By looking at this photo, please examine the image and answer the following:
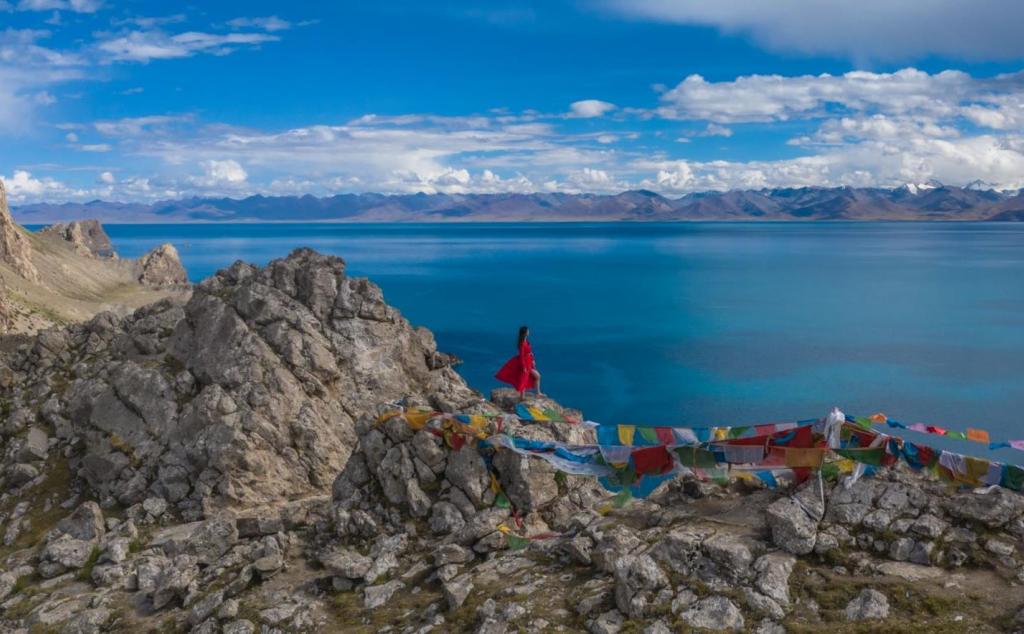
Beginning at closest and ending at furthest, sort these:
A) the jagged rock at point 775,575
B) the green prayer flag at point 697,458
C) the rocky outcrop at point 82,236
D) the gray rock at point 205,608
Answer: the jagged rock at point 775,575, the gray rock at point 205,608, the green prayer flag at point 697,458, the rocky outcrop at point 82,236

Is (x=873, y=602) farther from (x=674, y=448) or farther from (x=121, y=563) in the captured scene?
A: (x=121, y=563)

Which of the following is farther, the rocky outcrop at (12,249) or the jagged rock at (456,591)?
the rocky outcrop at (12,249)

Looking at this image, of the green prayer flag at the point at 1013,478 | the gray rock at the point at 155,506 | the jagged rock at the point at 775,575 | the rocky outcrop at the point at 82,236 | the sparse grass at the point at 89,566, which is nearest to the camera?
the jagged rock at the point at 775,575

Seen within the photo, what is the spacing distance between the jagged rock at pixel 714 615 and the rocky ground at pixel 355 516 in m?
0.03

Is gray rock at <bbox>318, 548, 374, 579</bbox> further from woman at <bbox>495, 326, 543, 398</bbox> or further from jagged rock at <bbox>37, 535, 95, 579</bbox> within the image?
woman at <bbox>495, 326, 543, 398</bbox>

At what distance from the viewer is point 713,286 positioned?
121 m

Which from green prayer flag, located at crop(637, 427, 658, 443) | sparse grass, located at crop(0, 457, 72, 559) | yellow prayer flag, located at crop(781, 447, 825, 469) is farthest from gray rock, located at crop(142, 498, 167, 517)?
yellow prayer flag, located at crop(781, 447, 825, 469)

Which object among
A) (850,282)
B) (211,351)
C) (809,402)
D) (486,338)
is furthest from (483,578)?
(850,282)

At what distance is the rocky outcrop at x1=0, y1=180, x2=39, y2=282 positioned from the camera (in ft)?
274

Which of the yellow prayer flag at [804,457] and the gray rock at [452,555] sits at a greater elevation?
the yellow prayer flag at [804,457]

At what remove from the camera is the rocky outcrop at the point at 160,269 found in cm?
12550

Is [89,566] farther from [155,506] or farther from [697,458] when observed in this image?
[697,458]

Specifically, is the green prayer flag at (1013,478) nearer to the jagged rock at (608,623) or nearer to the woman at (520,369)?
the jagged rock at (608,623)

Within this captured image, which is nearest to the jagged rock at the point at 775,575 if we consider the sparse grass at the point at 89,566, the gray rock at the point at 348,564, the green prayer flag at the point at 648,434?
the green prayer flag at the point at 648,434
